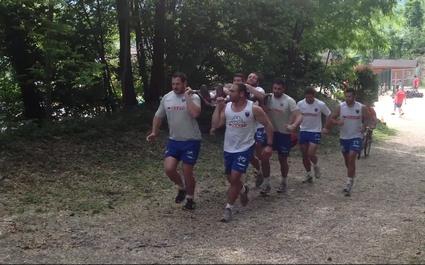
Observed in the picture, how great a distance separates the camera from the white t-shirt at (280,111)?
28.5ft

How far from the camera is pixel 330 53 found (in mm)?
21750

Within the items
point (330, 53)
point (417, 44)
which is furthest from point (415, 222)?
point (417, 44)

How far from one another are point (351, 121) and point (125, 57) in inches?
277

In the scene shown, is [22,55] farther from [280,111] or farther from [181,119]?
[280,111]

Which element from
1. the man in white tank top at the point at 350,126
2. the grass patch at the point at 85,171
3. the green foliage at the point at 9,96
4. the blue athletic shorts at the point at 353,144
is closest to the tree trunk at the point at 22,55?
the green foliage at the point at 9,96

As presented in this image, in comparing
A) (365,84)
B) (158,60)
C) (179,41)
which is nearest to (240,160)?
(179,41)

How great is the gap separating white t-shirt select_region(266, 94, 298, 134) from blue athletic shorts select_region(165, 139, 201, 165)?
1626mm

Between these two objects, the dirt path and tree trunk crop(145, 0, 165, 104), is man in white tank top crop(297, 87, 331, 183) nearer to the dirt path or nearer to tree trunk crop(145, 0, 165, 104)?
the dirt path

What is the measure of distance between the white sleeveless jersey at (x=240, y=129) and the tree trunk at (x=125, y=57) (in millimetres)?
7300

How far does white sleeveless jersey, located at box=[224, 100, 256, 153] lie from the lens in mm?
7223

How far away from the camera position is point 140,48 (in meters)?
15.1

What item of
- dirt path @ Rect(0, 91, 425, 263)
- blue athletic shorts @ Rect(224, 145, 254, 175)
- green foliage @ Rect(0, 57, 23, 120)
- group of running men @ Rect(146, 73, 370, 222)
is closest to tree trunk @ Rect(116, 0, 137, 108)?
green foliage @ Rect(0, 57, 23, 120)

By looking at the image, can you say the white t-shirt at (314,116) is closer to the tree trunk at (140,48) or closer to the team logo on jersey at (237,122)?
the team logo on jersey at (237,122)

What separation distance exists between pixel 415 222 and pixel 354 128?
218 cm
